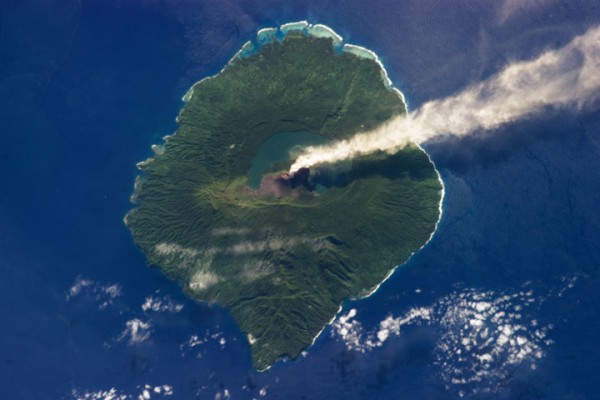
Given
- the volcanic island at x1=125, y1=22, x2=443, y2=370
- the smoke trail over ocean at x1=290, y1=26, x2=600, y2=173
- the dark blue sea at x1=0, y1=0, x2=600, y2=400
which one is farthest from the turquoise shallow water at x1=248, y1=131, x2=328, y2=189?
the dark blue sea at x1=0, y1=0, x2=600, y2=400

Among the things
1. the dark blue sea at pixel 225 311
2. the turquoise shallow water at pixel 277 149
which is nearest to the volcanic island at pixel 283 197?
the turquoise shallow water at pixel 277 149

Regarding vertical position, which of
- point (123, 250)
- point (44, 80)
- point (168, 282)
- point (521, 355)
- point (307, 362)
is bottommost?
point (521, 355)

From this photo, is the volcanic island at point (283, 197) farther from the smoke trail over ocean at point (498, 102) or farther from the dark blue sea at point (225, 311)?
the dark blue sea at point (225, 311)

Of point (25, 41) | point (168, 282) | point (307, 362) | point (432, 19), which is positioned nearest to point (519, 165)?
point (432, 19)

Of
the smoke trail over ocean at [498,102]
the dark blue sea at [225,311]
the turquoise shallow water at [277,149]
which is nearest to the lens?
the dark blue sea at [225,311]

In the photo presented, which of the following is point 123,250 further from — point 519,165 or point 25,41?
point 519,165

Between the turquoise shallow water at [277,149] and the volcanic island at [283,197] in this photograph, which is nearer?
the volcanic island at [283,197]
